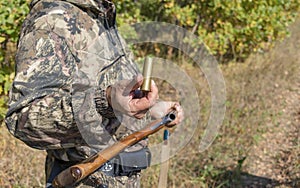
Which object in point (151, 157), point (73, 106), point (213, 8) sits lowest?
point (151, 157)

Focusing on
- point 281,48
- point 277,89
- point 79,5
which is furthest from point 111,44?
point 281,48

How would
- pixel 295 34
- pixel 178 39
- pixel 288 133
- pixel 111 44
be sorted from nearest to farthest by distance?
1. pixel 111 44
2. pixel 288 133
3. pixel 178 39
4. pixel 295 34

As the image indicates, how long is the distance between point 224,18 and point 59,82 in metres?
7.11

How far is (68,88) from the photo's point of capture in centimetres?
179

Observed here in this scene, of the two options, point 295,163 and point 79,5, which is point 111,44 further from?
point 295,163

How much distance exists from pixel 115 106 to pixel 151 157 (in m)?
0.74

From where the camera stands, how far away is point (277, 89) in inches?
334

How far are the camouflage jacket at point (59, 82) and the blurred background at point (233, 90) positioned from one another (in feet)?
8.75

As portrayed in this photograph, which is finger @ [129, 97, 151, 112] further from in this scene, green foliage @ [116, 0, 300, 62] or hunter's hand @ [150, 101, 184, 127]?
green foliage @ [116, 0, 300, 62]

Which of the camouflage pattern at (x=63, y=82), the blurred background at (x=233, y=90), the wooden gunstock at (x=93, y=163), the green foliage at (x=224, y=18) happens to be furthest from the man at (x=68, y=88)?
the green foliage at (x=224, y=18)

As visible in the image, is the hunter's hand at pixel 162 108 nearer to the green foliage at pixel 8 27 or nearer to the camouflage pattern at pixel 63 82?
the camouflage pattern at pixel 63 82

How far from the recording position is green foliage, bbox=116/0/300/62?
27.2 feet

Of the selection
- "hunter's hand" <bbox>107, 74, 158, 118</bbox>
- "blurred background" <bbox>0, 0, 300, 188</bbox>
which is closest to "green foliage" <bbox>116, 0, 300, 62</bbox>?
"blurred background" <bbox>0, 0, 300, 188</bbox>

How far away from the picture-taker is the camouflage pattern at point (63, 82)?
5.65 feet
